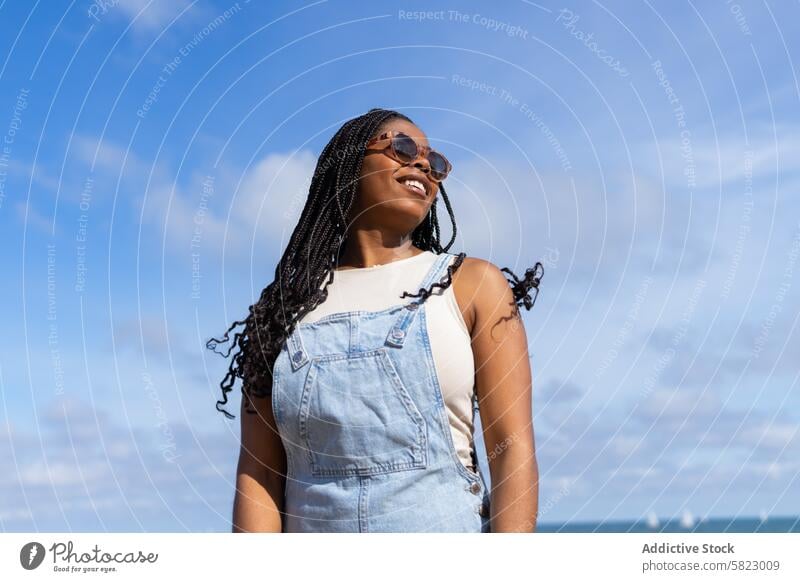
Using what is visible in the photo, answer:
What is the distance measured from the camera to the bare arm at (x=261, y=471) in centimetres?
540

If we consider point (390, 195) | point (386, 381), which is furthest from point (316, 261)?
point (386, 381)

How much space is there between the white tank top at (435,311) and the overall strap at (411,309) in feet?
Result: 0.12

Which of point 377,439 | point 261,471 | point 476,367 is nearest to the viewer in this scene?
point 377,439

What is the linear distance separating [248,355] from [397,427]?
118cm

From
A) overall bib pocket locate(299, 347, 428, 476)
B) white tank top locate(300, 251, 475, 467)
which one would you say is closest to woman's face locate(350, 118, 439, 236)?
white tank top locate(300, 251, 475, 467)

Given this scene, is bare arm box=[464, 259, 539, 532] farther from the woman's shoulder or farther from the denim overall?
the denim overall

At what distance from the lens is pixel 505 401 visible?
504 centimetres

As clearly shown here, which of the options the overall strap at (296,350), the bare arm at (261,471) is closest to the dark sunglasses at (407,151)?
the overall strap at (296,350)

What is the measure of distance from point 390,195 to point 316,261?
632 mm

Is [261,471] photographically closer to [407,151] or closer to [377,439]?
[377,439]

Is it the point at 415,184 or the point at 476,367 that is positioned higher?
the point at 415,184
